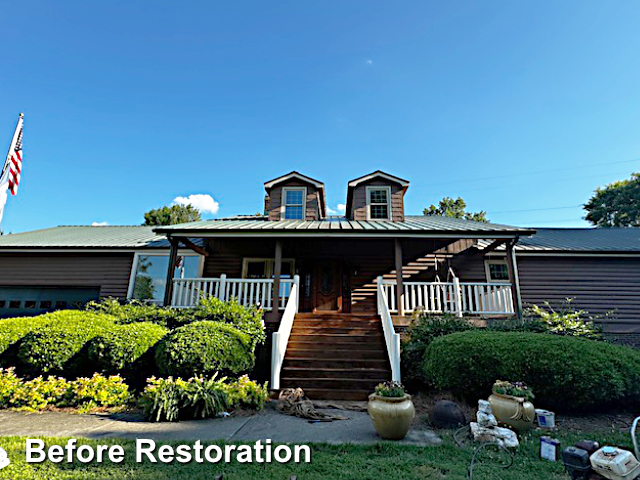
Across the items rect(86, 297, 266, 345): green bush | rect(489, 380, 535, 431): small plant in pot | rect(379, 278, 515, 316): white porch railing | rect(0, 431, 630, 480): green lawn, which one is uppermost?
rect(379, 278, 515, 316): white porch railing

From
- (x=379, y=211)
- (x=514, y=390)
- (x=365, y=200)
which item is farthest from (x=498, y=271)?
(x=514, y=390)

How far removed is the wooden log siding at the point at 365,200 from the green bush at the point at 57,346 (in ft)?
30.4

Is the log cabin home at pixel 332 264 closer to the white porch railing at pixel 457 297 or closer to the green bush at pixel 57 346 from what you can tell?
the white porch railing at pixel 457 297

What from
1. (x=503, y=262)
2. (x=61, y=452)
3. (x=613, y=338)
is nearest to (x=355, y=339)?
(x=61, y=452)

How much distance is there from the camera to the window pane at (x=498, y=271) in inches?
470

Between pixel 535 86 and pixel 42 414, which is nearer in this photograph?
pixel 42 414

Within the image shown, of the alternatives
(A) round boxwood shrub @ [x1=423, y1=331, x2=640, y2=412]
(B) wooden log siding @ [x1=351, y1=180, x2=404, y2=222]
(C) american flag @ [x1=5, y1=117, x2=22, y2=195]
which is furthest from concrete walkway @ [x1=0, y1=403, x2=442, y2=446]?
(B) wooden log siding @ [x1=351, y1=180, x2=404, y2=222]

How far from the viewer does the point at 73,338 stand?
6.42 meters

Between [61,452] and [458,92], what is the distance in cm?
1303

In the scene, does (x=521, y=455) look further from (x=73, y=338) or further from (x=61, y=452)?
(x=73, y=338)

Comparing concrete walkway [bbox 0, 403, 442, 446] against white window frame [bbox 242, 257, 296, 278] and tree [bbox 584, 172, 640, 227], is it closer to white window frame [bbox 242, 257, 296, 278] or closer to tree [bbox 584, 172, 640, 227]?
white window frame [bbox 242, 257, 296, 278]

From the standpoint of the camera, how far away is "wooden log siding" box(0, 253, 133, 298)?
1184 centimetres

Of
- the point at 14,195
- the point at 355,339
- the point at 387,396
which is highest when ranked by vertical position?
the point at 14,195

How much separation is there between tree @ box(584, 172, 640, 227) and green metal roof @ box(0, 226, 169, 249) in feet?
113
